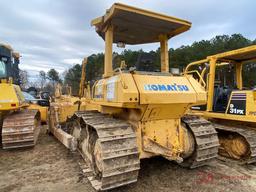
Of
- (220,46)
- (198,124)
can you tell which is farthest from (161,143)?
(220,46)

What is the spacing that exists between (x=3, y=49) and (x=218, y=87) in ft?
20.4

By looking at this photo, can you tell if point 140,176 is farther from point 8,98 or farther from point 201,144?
point 8,98

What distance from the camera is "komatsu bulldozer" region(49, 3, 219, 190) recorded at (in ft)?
11.5

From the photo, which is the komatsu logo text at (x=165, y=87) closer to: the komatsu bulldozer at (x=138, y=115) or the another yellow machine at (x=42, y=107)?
the komatsu bulldozer at (x=138, y=115)

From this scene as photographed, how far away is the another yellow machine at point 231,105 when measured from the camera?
5.33 metres

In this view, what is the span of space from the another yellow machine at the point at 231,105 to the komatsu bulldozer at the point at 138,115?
42.4 inches

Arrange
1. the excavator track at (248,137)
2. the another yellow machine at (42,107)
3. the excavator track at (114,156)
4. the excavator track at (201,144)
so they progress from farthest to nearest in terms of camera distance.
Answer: the another yellow machine at (42,107) → the excavator track at (248,137) → the excavator track at (201,144) → the excavator track at (114,156)

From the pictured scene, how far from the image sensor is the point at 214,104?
6363mm

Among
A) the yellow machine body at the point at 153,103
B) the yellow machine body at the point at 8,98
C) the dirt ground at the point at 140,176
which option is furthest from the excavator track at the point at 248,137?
the yellow machine body at the point at 8,98

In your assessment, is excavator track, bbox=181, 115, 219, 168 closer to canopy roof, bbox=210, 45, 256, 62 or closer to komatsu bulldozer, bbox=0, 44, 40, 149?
canopy roof, bbox=210, 45, 256, 62

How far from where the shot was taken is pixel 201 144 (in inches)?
171

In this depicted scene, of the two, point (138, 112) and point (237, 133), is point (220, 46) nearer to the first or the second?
point (237, 133)

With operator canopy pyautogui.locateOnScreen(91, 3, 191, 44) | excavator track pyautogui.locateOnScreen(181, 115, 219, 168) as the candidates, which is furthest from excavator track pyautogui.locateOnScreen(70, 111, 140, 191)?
operator canopy pyautogui.locateOnScreen(91, 3, 191, 44)

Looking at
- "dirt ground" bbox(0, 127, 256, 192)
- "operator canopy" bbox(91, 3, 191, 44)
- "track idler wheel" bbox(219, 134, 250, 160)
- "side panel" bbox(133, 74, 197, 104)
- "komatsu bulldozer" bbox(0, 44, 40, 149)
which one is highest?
"operator canopy" bbox(91, 3, 191, 44)
